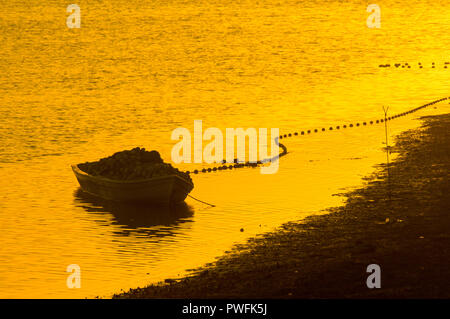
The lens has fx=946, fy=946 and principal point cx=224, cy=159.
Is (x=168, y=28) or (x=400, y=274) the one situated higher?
(x=168, y=28)

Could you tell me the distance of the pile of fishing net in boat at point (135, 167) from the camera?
111 ft

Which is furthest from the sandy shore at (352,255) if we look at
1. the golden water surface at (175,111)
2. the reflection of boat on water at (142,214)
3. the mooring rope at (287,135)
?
the mooring rope at (287,135)

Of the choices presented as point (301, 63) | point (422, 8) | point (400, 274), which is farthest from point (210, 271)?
point (422, 8)

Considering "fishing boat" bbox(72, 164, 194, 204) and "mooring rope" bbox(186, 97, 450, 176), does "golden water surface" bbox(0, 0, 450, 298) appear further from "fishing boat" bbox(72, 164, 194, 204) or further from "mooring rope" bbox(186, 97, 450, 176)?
"mooring rope" bbox(186, 97, 450, 176)

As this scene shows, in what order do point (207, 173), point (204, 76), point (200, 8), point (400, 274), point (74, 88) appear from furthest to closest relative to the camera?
point (200, 8)
point (204, 76)
point (74, 88)
point (207, 173)
point (400, 274)

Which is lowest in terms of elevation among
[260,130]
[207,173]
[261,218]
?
[261,218]

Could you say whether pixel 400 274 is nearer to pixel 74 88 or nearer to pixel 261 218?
pixel 261 218

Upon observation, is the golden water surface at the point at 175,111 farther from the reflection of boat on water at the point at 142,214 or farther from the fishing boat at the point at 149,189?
the fishing boat at the point at 149,189

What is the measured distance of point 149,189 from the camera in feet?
111

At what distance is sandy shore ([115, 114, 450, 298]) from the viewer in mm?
21109

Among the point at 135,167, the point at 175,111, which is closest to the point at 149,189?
the point at 135,167

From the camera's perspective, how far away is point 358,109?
6025 cm

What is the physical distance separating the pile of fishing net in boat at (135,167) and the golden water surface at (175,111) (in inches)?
51.1
